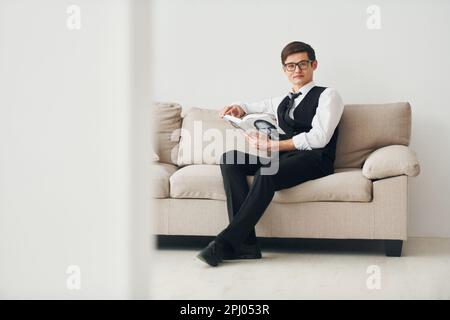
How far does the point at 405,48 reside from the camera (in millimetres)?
3607

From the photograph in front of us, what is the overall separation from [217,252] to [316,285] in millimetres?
512

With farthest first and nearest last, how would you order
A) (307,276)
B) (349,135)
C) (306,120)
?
(349,135), (306,120), (307,276)

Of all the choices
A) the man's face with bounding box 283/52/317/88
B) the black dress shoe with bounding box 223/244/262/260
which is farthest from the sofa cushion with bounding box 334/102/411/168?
the black dress shoe with bounding box 223/244/262/260

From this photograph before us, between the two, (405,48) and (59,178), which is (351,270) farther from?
(59,178)

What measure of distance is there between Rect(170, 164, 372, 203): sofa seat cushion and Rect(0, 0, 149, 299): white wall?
2.40 meters

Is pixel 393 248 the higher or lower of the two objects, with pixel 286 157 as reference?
lower

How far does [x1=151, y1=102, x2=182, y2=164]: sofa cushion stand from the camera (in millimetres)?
3543

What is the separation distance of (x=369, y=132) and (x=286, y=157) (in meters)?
0.57

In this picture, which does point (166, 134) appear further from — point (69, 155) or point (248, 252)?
point (69, 155)

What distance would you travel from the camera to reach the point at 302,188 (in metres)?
2.93

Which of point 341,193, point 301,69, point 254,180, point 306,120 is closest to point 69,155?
point 254,180

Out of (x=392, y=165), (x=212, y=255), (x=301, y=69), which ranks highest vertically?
(x=301, y=69)

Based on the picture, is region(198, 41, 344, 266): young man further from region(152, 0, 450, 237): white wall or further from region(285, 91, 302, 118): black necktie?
region(152, 0, 450, 237): white wall

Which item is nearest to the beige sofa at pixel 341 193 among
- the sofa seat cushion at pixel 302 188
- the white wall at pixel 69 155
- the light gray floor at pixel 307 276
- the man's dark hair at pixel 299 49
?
the sofa seat cushion at pixel 302 188
